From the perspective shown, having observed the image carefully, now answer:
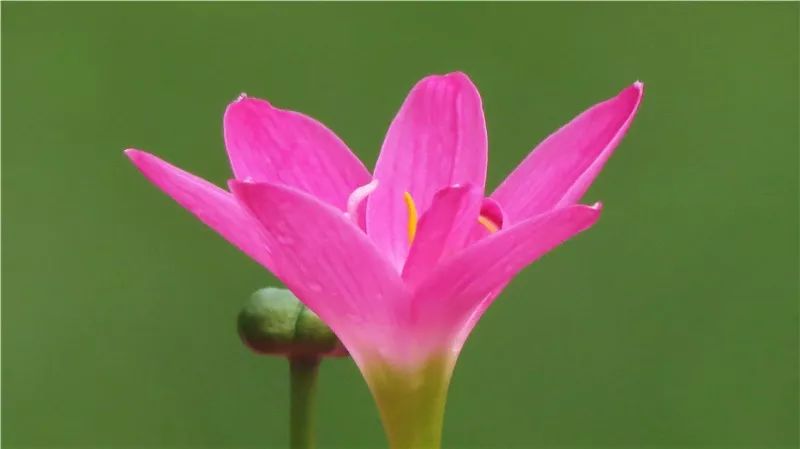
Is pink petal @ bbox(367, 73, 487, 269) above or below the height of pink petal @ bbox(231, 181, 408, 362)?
above

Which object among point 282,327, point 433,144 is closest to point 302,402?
point 282,327

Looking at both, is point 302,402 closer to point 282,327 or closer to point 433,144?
point 282,327

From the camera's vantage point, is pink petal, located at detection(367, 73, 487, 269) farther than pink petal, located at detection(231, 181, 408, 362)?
Yes

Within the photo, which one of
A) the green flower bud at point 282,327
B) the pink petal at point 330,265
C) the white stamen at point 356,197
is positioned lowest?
the green flower bud at point 282,327

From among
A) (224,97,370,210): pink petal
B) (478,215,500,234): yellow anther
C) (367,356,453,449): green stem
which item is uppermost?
(224,97,370,210): pink petal

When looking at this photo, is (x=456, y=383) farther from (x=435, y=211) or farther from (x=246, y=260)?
(x=435, y=211)
